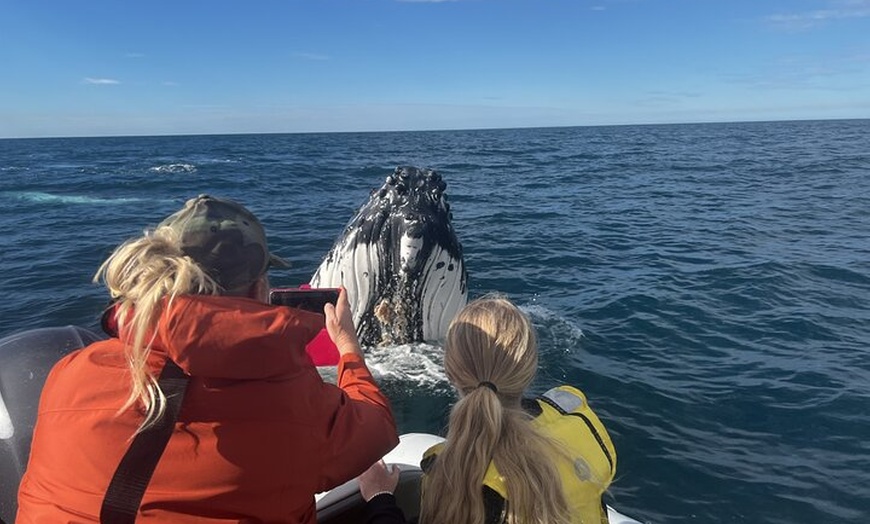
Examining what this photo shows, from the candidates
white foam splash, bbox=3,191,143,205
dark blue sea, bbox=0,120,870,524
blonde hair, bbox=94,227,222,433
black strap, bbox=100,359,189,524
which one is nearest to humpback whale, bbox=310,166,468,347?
dark blue sea, bbox=0,120,870,524

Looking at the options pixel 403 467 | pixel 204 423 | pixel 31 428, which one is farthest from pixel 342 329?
pixel 31 428

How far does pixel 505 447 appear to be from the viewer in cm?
238

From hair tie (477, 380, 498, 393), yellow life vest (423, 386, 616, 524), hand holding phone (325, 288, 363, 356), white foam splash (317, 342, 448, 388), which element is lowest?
white foam splash (317, 342, 448, 388)

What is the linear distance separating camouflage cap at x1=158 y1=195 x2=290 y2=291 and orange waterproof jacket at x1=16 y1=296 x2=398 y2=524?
0.27 m

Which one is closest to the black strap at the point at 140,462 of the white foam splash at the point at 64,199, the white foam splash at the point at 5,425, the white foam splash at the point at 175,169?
the white foam splash at the point at 5,425

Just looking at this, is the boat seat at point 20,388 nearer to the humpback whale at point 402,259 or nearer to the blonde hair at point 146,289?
the blonde hair at point 146,289

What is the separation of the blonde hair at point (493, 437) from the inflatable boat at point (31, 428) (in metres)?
0.74

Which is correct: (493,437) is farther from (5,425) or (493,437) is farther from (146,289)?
(5,425)

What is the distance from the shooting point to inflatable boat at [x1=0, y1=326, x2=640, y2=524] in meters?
3.15

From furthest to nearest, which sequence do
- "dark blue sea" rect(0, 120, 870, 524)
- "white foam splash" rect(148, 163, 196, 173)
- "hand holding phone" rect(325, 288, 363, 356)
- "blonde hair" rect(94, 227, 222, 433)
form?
1. "white foam splash" rect(148, 163, 196, 173)
2. "dark blue sea" rect(0, 120, 870, 524)
3. "hand holding phone" rect(325, 288, 363, 356)
4. "blonde hair" rect(94, 227, 222, 433)

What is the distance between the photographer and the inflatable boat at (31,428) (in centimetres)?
315

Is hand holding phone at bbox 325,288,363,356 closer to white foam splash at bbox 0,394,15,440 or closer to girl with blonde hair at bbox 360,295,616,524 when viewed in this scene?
girl with blonde hair at bbox 360,295,616,524

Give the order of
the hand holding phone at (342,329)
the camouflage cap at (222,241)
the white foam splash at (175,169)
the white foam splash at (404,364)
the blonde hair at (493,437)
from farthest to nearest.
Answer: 1. the white foam splash at (175,169)
2. the white foam splash at (404,364)
3. the hand holding phone at (342,329)
4. the blonde hair at (493,437)
5. the camouflage cap at (222,241)

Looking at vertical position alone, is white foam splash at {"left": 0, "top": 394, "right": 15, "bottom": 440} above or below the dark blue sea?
above
